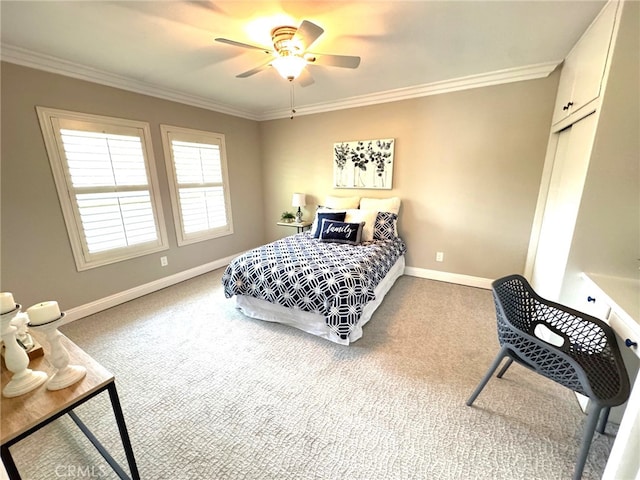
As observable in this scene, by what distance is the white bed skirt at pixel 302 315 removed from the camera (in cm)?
225

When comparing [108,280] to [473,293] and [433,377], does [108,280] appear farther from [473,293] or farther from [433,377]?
[473,293]

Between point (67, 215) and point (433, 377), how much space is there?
3.50m

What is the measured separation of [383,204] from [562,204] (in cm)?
178

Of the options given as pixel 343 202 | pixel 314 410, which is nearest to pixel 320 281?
pixel 314 410

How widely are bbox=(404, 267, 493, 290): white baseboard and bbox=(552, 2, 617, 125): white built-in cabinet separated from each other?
183 centimetres

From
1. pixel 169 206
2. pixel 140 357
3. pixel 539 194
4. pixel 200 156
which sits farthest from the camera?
pixel 200 156

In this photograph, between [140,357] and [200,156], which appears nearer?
[140,357]

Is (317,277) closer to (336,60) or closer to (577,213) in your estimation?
(336,60)

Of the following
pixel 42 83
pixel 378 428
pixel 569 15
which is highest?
pixel 569 15

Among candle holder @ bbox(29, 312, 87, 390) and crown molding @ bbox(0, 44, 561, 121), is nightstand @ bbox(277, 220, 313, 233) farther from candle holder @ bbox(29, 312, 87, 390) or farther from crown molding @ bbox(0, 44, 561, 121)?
candle holder @ bbox(29, 312, 87, 390)

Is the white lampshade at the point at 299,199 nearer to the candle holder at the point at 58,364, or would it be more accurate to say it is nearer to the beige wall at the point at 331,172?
the beige wall at the point at 331,172

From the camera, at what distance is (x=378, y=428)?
149cm

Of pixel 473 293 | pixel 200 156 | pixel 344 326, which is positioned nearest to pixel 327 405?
pixel 344 326

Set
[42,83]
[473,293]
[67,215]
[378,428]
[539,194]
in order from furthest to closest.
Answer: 1. [473,293]
2. [539,194]
3. [67,215]
4. [42,83]
5. [378,428]
